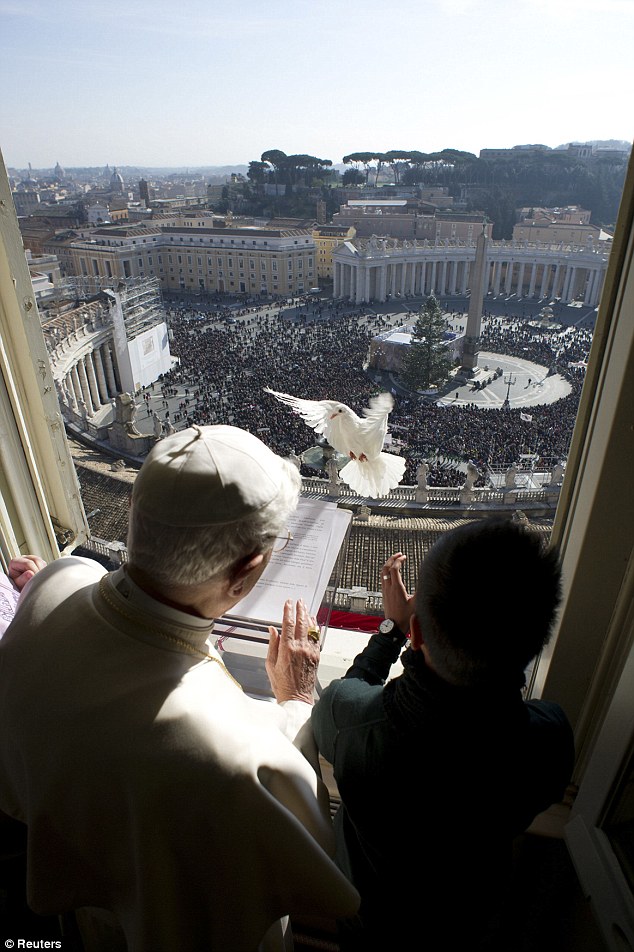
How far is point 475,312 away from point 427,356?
2138mm

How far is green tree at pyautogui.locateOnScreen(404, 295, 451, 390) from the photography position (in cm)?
722

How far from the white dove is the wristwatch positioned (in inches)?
19.2

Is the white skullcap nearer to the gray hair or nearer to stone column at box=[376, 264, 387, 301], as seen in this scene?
the gray hair

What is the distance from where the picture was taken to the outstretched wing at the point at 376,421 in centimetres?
112

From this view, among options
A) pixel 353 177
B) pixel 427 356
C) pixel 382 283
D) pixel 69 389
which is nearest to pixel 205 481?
pixel 427 356

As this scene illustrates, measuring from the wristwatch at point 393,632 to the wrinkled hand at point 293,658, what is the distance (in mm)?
97

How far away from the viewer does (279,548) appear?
0.82m

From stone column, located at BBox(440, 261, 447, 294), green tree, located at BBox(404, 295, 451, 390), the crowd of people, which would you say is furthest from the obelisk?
stone column, located at BBox(440, 261, 447, 294)

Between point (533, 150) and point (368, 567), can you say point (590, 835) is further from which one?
point (533, 150)

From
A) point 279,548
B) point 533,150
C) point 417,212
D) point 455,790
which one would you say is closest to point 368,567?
point 279,548

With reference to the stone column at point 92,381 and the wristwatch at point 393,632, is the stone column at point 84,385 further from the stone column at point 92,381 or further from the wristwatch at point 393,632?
the wristwatch at point 393,632

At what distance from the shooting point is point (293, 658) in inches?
26.7

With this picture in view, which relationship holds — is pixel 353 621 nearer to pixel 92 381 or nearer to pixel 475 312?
pixel 92 381

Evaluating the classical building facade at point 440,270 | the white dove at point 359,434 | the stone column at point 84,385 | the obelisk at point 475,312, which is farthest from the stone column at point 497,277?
the white dove at point 359,434
